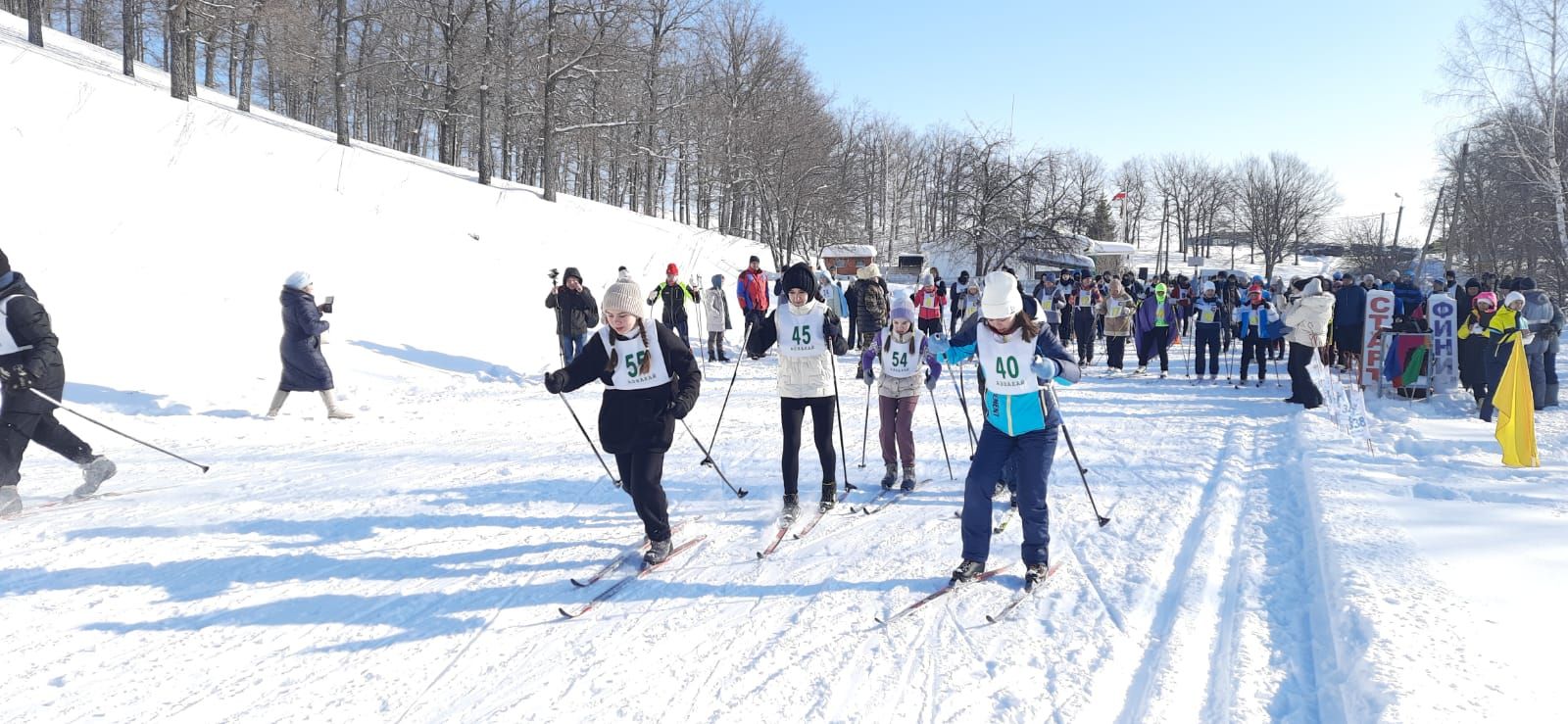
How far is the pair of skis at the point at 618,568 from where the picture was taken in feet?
14.2

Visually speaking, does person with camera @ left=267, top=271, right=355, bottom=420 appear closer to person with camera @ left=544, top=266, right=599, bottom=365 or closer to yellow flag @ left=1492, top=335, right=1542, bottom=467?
person with camera @ left=544, top=266, right=599, bottom=365

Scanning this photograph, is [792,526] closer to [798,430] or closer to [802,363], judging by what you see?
[798,430]

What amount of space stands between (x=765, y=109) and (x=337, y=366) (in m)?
20.8

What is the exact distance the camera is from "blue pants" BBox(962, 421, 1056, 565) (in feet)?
14.9

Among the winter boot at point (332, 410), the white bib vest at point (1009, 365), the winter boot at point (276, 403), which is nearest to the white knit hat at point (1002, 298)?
the white bib vest at point (1009, 365)

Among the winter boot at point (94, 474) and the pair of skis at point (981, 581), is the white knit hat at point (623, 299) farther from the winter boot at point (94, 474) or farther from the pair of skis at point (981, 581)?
the winter boot at point (94, 474)

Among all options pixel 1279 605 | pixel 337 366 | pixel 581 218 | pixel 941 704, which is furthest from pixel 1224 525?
pixel 581 218

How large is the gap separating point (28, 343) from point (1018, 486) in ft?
22.0

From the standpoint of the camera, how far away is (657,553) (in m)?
4.99

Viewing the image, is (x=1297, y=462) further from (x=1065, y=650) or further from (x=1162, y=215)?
(x=1162, y=215)

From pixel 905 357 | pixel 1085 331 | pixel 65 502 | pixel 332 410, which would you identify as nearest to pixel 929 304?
pixel 1085 331

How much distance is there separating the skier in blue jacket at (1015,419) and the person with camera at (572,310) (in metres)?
8.48

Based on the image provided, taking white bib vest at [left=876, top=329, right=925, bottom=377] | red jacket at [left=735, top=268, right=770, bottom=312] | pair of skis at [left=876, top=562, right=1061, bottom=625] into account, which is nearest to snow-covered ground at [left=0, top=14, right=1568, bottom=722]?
pair of skis at [left=876, top=562, right=1061, bottom=625]

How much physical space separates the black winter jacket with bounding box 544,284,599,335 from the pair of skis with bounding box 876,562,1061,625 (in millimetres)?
8806
